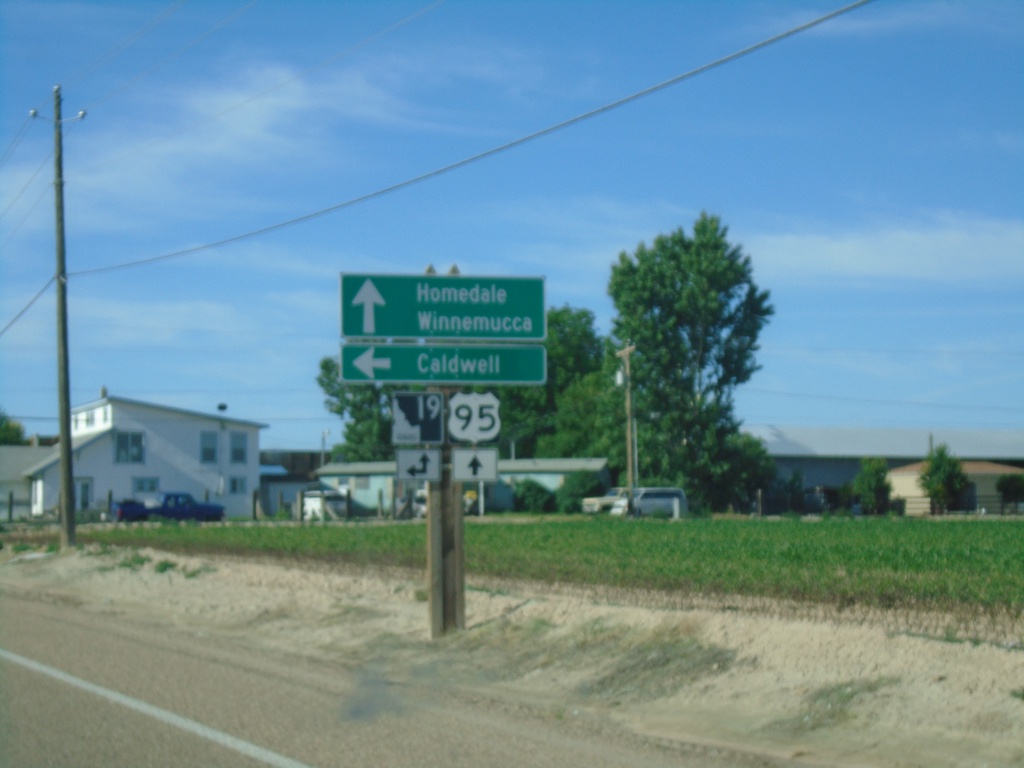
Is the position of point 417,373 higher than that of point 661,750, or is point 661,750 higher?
point 417,373

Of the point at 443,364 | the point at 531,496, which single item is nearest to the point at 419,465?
the point at 443,364

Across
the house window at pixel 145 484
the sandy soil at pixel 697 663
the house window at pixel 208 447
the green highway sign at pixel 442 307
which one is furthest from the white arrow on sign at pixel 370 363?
the house window at pixel 208 447

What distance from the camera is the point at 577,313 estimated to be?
104 meters

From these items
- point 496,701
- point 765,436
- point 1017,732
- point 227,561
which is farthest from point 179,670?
point 765,436

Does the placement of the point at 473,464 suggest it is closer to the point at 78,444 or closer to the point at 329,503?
the point at 329,503

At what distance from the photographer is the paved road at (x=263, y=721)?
8133 mm

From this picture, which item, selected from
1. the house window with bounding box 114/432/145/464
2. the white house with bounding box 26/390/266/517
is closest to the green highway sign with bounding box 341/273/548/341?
the white house with bounding box 26/390/266/517

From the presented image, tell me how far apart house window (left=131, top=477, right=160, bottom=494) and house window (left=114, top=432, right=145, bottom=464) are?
107 centimetres

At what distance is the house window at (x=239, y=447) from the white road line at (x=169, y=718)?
2449 inches

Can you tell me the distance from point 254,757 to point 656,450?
178 feet

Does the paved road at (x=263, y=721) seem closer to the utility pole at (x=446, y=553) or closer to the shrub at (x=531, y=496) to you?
the utility pole at (x=446, y=553)

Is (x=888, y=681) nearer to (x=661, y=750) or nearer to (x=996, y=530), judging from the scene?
(x=661, y=750)

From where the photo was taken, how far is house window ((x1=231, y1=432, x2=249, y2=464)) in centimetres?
7419

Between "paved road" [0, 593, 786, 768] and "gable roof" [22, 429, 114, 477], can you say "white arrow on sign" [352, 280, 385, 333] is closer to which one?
"paved road" [0, 593, 786, 768]
